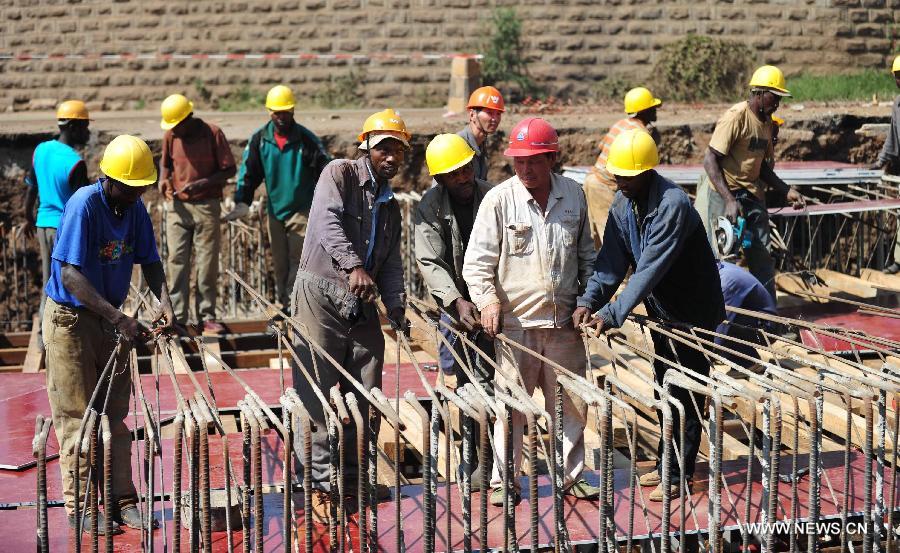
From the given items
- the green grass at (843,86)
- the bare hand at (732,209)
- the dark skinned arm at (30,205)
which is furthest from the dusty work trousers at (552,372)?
the green grass at (843,86)

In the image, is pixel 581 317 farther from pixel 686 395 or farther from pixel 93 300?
pixel 93 300

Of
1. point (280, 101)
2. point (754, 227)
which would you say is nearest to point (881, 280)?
point (754, 227)

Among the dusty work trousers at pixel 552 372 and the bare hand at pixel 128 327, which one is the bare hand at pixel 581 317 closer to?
the dusty work trousers at pixel 552 372

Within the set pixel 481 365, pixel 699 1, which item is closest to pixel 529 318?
pixel 481 365

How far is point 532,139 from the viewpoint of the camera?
217 inches

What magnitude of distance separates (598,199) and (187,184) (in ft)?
10.4

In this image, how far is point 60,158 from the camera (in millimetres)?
8109

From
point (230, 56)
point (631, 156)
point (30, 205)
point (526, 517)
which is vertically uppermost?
point (631, 156)

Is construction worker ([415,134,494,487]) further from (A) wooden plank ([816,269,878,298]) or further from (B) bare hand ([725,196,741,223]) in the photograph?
(A) wooden plank ([816,269,878,298])

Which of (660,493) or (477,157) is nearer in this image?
(660,493)

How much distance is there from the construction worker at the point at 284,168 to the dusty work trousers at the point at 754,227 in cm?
284

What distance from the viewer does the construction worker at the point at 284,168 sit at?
889 cm

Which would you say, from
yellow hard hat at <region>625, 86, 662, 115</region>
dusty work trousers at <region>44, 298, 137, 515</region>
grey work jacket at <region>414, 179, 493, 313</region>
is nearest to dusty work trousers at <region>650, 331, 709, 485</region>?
grey work jacket at <region>414, 179, 493, 313</region>

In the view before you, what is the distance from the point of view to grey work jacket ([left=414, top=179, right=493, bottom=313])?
19.6ft
